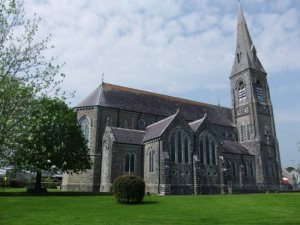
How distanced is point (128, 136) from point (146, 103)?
10669 mm

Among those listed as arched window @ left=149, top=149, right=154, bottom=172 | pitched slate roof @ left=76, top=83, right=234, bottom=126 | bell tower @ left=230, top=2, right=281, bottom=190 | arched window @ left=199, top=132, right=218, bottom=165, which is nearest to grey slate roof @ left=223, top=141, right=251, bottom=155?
bell tower @ left=230, top=2, right=281, bottom=190

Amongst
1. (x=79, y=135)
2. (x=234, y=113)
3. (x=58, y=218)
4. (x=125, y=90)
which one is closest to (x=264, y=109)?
(x=234, y=113)

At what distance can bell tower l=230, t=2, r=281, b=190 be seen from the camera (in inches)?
2112

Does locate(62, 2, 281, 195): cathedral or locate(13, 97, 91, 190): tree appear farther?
locate(62, 2, 281, 195): cathedral

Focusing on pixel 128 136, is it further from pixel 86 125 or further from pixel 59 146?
pixel 59 146

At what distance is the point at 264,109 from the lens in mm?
59094

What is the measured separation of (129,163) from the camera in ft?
129

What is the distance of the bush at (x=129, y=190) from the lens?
78.0 ft

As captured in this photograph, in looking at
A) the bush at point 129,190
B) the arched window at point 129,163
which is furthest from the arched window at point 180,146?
the bush at point 129,190

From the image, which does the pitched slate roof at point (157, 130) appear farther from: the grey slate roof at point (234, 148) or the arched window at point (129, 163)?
the grey slate roof at point (234, 148)

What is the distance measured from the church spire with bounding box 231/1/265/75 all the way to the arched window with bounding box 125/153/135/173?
33.6 m

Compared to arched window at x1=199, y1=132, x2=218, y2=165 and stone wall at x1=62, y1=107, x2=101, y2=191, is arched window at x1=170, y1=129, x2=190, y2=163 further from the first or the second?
stone wall at x1=62, y1=107, x2=101, y2=191

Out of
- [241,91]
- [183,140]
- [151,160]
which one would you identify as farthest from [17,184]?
[241,91]

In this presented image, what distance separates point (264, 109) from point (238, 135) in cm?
755
